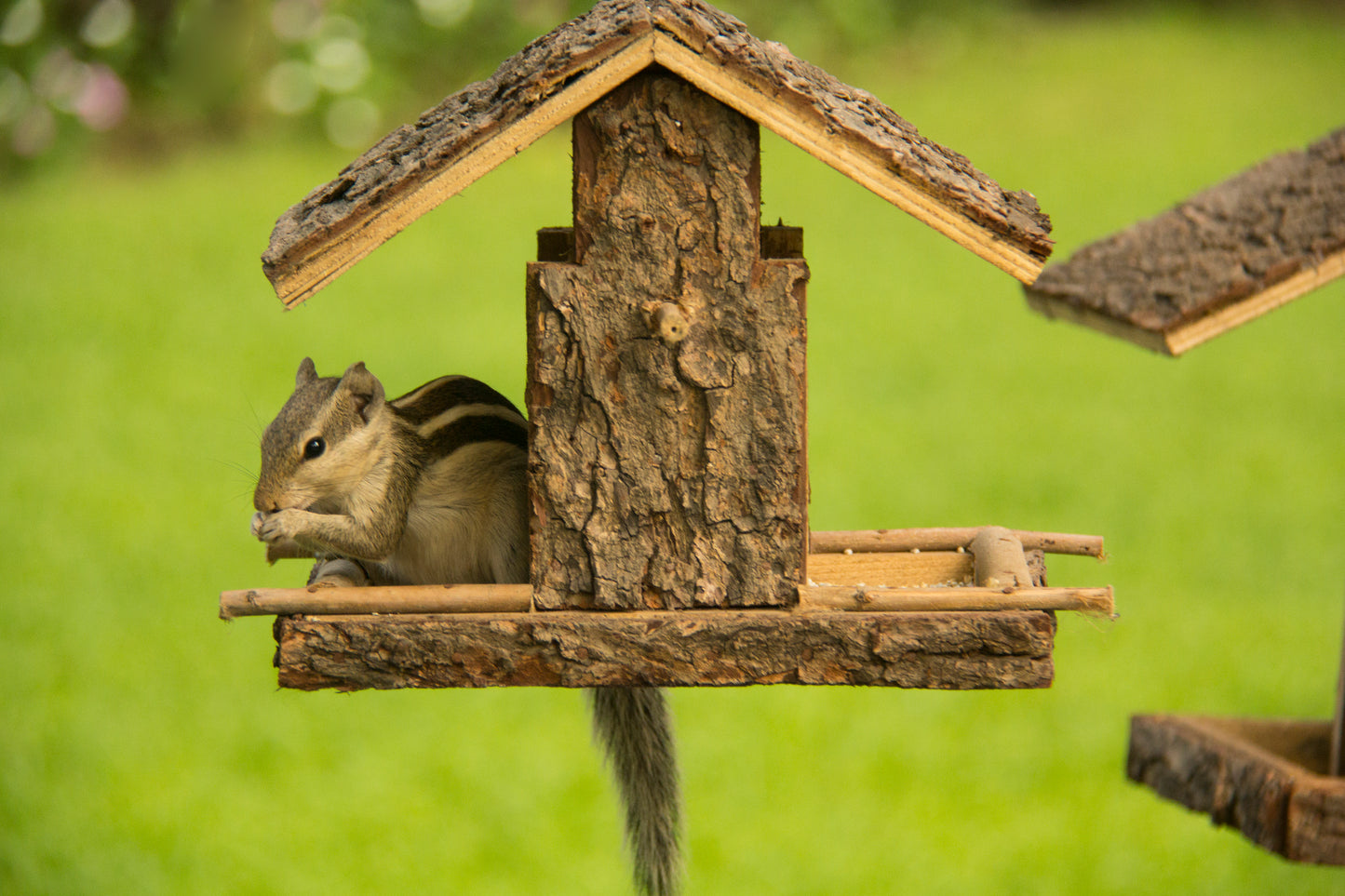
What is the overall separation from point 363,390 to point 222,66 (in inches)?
241

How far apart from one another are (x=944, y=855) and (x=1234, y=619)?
1.50m

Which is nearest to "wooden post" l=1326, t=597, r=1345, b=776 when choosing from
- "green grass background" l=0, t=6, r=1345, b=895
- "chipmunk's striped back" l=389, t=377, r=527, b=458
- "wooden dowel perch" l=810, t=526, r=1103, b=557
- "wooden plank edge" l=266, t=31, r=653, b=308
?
"green grass background" l=0, t=6, r=1345, b=895

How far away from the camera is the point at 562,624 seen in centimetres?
172

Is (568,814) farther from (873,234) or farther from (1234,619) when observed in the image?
(873,234)

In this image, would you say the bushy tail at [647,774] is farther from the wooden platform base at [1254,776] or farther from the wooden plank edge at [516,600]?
the wooden platform base at [1254,776]

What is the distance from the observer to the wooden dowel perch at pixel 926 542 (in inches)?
83.9

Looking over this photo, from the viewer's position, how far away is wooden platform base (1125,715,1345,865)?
226cm

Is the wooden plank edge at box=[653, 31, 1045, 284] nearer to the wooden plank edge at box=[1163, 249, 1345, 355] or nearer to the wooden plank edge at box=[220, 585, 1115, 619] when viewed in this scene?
the wooden plank edge at box=[220, 585, 1115, 619]

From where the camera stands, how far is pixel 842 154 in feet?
5.33

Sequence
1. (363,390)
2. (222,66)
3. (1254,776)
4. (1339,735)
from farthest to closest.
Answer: (222,66), (1339,735), (1254,776), (363,390)

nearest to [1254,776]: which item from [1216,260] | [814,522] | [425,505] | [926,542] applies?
[926,542]

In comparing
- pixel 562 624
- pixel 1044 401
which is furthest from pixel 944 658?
pixel 1044 401

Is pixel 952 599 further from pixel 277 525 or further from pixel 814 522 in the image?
pixel 814 522

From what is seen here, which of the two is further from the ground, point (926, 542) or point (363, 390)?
point (363, 390)
